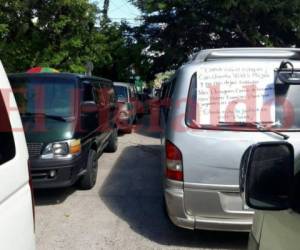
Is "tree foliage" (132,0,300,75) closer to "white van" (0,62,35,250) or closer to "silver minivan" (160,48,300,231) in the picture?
"silver minivan" (160,48,300,231)

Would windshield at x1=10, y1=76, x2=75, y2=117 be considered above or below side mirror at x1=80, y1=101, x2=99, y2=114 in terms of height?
above

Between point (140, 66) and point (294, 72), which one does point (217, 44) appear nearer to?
point (140, 66)

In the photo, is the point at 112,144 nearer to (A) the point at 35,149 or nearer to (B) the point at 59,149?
(B) the point at 59,149

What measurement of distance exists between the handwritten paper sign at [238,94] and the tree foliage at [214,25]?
36.4ft

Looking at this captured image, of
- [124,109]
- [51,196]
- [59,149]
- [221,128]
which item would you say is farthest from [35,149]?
[124,109]

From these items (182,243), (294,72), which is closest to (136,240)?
(182,243)

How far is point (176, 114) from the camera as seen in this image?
14.0 ft

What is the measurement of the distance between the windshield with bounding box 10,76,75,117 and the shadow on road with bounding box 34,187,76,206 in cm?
124

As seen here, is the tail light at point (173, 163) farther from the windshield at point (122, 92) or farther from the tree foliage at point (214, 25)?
the tree foliage at point (214, 25)

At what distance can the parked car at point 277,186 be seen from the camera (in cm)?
177

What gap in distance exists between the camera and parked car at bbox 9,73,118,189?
5918 millimetres

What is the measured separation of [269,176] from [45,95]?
5309mm

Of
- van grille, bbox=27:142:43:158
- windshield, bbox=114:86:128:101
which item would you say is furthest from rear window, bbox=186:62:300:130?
windshield, bbox=114:86:128:101

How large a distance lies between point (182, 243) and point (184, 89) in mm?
1716
